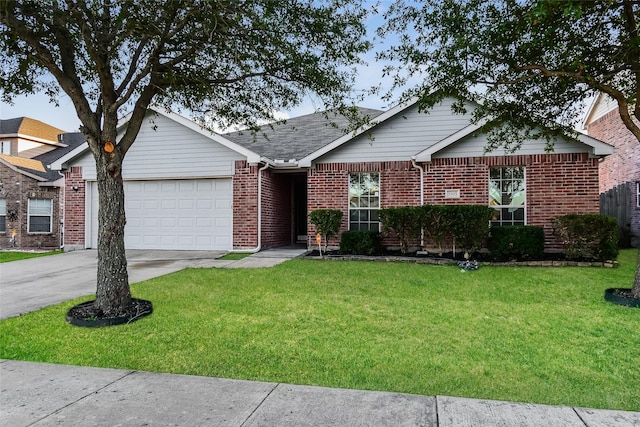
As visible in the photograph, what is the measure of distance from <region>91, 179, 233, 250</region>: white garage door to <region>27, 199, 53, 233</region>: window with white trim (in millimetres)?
4484

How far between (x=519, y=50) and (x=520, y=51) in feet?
0.11

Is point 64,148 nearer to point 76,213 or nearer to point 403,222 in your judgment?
point 76,213

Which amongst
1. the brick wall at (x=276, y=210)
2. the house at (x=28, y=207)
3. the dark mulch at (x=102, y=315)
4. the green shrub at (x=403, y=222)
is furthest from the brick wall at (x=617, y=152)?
the house at (x=28, y=207)

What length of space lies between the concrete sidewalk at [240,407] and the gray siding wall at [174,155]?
9831 mm

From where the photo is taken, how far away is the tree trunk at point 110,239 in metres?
5.53

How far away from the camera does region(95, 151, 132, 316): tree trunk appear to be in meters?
5.53

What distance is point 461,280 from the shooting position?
792 centimetres

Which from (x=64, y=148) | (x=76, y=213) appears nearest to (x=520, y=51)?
(x=76, y=213)

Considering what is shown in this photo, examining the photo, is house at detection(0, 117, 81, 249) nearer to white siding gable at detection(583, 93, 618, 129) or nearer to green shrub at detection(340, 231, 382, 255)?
green shrub at detection(340, 231, 382, 255)

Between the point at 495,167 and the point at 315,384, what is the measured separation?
9.51m

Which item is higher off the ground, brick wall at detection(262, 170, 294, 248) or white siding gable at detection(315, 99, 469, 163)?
white siding gable at detection(315, 99, 469, 163)

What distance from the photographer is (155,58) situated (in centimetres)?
596

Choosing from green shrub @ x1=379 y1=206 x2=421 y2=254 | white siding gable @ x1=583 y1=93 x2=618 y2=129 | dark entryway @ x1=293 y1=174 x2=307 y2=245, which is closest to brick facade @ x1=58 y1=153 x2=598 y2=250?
green shrub @ x1=379 y1=206 x2=421 y2=254

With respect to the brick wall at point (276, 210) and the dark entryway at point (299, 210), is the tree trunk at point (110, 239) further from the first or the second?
the dark entryway at point (299, 210)
